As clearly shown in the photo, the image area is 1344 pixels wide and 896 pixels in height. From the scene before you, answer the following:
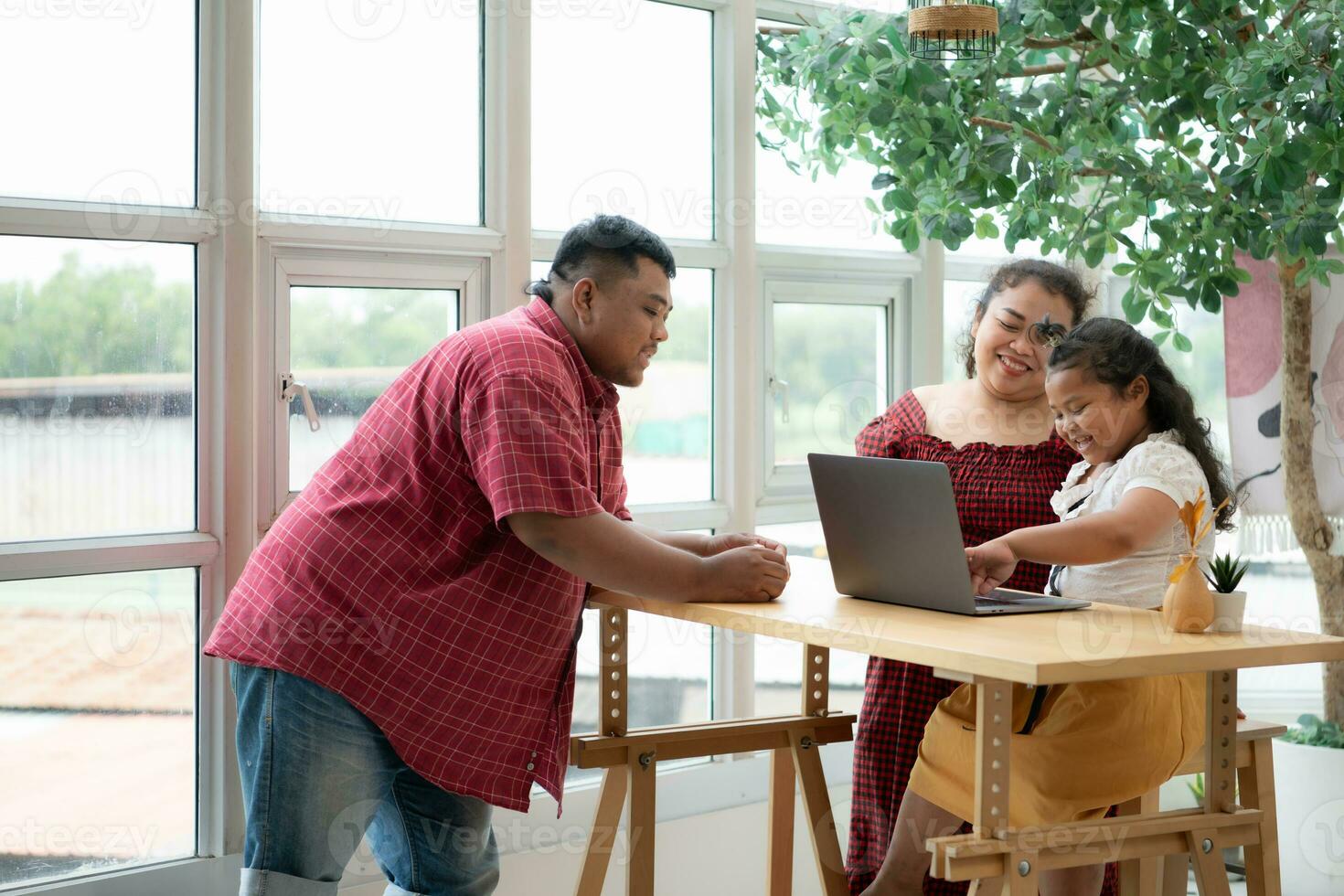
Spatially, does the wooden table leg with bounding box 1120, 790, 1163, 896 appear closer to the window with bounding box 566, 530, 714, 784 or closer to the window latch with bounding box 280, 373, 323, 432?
the window with bounding box 566, 530, 714, 784

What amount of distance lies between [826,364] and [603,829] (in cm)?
Result: 163

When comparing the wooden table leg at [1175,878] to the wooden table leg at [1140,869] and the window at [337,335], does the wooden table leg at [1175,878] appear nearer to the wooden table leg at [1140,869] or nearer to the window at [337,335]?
the wooden table leg at [1140,869]

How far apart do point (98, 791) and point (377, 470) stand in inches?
40.5

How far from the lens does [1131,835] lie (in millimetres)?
1698

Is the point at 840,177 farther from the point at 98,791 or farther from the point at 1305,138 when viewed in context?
the point at 98,791

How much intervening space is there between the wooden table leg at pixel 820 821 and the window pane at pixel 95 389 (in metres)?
1.24

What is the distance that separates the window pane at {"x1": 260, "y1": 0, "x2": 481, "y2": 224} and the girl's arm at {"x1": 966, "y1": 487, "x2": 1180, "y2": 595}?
57.5 inches

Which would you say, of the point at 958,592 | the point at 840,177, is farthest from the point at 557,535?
the point at 840,177

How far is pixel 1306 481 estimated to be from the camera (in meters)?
3.25

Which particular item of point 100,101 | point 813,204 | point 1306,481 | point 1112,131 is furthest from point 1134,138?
point 100,101

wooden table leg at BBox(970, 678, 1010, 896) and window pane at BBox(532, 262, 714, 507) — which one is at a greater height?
window pane at BBox(532, 262, 714, 507)

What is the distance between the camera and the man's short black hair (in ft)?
6.66

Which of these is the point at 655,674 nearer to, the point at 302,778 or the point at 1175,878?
the point at 1175,878

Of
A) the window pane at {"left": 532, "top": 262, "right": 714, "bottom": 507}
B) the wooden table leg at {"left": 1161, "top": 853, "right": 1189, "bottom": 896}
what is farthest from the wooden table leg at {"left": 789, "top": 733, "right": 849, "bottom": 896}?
the window pane at {"left": 532, "top": 262, "right": 714, "bottom": 507}
